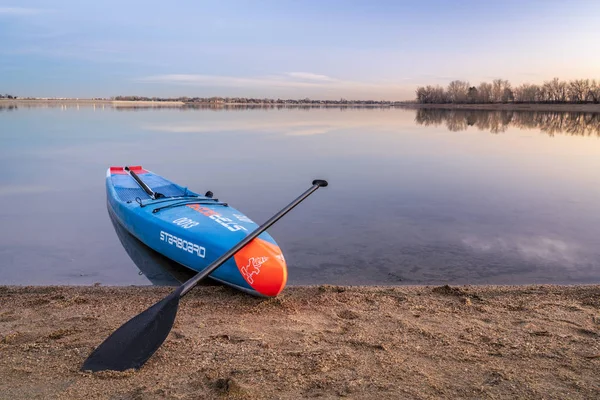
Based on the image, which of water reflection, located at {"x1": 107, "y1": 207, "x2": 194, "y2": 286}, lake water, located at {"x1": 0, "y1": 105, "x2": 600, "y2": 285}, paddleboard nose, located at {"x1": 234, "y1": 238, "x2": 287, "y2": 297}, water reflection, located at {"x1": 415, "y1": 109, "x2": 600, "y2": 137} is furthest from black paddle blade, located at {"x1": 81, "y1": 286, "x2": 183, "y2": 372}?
water reflection, located at {"x1": 415, "y1": 109, "x2": 600, "y2": 137}

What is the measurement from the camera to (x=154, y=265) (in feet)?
19.6

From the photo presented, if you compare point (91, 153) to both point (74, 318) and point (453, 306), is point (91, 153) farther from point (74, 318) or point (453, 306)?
point (453, 306)

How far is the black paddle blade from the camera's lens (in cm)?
303

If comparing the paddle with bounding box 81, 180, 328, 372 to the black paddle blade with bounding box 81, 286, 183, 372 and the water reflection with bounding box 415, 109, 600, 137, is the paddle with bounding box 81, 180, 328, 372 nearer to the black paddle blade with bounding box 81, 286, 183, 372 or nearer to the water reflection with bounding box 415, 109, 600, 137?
the black paddle blade with bounding box 81, 286, 183, 372

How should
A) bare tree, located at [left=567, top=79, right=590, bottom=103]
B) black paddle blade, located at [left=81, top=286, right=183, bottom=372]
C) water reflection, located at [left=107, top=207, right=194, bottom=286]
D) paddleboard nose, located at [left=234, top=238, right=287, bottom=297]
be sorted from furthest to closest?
bare tree, located at [left=567, top=79, right=590, bottom=103] < water reflection, located at [left=107, top=207, right=194, bottom=286] < paddleboard nose, located at [left=234, top=238, right=287, bottom=297] < black paddle blade, located at [left=81, top=286, right=183, bottom=372]

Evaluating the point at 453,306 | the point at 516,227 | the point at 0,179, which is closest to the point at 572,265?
the point at 516,227

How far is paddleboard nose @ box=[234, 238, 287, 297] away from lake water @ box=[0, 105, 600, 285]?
30.7 inches

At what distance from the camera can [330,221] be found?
305 inches

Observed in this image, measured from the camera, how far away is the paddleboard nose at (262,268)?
14.7 feet

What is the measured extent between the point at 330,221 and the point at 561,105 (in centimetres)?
8807

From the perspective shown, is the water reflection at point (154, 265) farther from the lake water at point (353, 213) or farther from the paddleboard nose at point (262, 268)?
the paddleboard nose at point (262, 268)

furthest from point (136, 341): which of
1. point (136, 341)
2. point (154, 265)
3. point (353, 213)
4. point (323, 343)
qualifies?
point (353, 213)

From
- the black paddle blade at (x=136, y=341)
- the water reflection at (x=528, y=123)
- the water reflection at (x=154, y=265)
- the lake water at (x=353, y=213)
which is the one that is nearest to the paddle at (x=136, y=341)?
the black paddle blade at (x=136, y=341)

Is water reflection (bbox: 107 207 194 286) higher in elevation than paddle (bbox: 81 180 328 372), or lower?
lower
